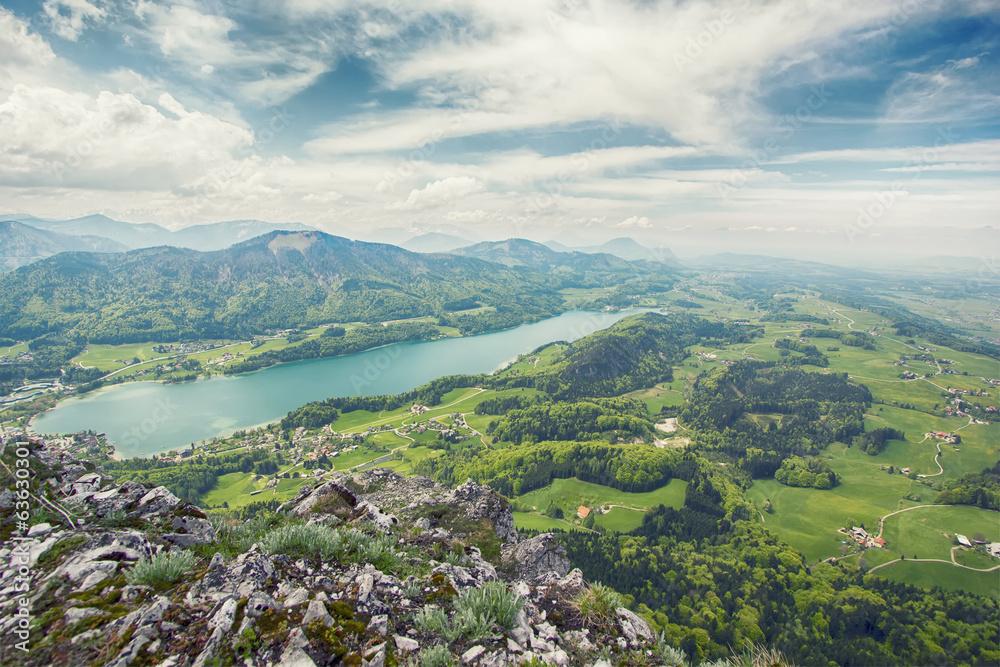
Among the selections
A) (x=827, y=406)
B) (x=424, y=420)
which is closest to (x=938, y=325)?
(x=827, y=406)

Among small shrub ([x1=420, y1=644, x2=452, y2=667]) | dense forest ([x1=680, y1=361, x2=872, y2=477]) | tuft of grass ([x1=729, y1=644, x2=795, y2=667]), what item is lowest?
dense forest ([x1=680, y1=361, x2=872, y2=477])

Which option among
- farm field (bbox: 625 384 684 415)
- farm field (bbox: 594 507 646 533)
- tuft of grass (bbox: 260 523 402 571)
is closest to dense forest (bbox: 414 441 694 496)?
farm field (bbox: 594 507 646 533)

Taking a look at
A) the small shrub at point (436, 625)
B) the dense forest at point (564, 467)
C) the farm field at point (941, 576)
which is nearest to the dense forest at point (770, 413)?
the dense forest at point (564, 467)

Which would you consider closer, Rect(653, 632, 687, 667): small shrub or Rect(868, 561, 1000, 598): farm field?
Rect(653, 632, 687, 667): small shrub

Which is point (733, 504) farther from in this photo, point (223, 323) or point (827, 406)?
point (223, 323)

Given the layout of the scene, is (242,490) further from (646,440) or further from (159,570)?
(646,440)

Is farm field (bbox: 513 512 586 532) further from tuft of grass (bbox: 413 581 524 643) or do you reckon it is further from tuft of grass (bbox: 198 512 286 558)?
tuft of grass (bbox: 413 581 524 643)
